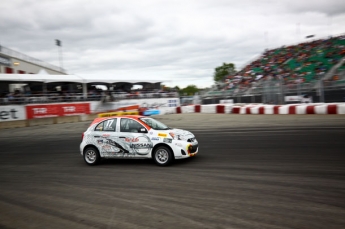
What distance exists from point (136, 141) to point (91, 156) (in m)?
1.73

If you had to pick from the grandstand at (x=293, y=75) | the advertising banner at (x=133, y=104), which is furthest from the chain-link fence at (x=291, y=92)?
the advertising banner at (x=133, y=104)

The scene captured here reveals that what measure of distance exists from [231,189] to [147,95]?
28.7 metres

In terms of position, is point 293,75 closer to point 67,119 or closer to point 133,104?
point 133,104

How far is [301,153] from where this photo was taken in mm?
8781

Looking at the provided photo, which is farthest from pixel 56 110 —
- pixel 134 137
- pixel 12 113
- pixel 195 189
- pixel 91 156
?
pixel 195 189

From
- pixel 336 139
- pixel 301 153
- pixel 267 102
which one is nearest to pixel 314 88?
pixel 267 102

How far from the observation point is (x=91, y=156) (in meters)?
9.59

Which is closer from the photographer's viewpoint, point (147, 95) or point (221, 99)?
point (221, 99)

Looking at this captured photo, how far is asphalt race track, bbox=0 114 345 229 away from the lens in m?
4.75

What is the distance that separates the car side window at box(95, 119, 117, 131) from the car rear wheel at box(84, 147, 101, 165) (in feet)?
2.17

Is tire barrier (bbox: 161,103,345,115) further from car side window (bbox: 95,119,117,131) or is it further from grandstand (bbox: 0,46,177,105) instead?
car side window (bbox: 95,119,117,131)

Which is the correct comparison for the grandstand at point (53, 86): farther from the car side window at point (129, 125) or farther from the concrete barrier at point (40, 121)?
the car side window at point (129, 125)

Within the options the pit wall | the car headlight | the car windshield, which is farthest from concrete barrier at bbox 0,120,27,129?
the car headlight

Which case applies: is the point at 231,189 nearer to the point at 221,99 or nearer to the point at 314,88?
the point at 314,88
